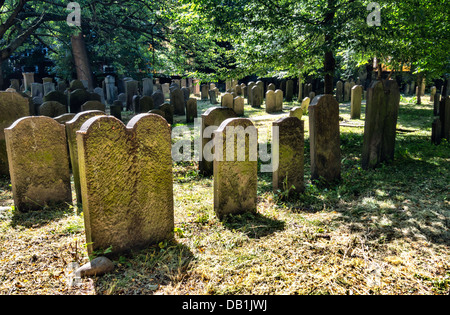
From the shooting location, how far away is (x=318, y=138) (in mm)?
5266

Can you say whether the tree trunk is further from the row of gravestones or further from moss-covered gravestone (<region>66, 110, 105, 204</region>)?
moss-covered gravestone (<region>66, 110, 105, 204</region>)

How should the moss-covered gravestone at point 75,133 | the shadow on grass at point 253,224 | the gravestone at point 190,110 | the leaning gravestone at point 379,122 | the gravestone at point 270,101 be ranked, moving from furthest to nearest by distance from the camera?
the gravestone at point 270,101
the gravestone at point 190,110
the leaning gravestone at point 379,122
the moss-covered gravestone at point 75,133
the shadow on grass at point 253,224

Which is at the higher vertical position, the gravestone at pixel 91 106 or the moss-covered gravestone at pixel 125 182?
the gravestone at pixel 91 106

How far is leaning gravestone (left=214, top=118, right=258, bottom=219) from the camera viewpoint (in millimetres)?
4113

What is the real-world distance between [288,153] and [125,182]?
2576mm

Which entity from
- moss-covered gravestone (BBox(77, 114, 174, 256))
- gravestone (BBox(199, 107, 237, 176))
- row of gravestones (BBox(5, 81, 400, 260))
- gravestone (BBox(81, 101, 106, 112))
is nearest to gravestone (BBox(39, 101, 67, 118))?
gravestone (BBox(81, 101, 106, 112))

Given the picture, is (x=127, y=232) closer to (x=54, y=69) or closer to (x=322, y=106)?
(x=322, y=106)

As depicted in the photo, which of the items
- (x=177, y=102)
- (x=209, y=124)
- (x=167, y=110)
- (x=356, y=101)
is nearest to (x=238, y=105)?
(x=177, y=102)

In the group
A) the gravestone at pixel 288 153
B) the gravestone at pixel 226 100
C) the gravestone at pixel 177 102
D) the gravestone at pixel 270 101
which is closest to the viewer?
the gravestone at pixel 288 153

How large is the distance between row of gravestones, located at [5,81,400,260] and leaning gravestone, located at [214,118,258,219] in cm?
1

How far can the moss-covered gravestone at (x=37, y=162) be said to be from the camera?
435 cm

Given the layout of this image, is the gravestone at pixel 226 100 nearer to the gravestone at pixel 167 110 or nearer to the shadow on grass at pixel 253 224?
the gravestone at pixel 167 110

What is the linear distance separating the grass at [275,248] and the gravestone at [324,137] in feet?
1.01

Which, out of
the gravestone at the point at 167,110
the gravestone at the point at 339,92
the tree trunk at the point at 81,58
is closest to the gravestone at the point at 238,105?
the gravestone at the point at 167,110
